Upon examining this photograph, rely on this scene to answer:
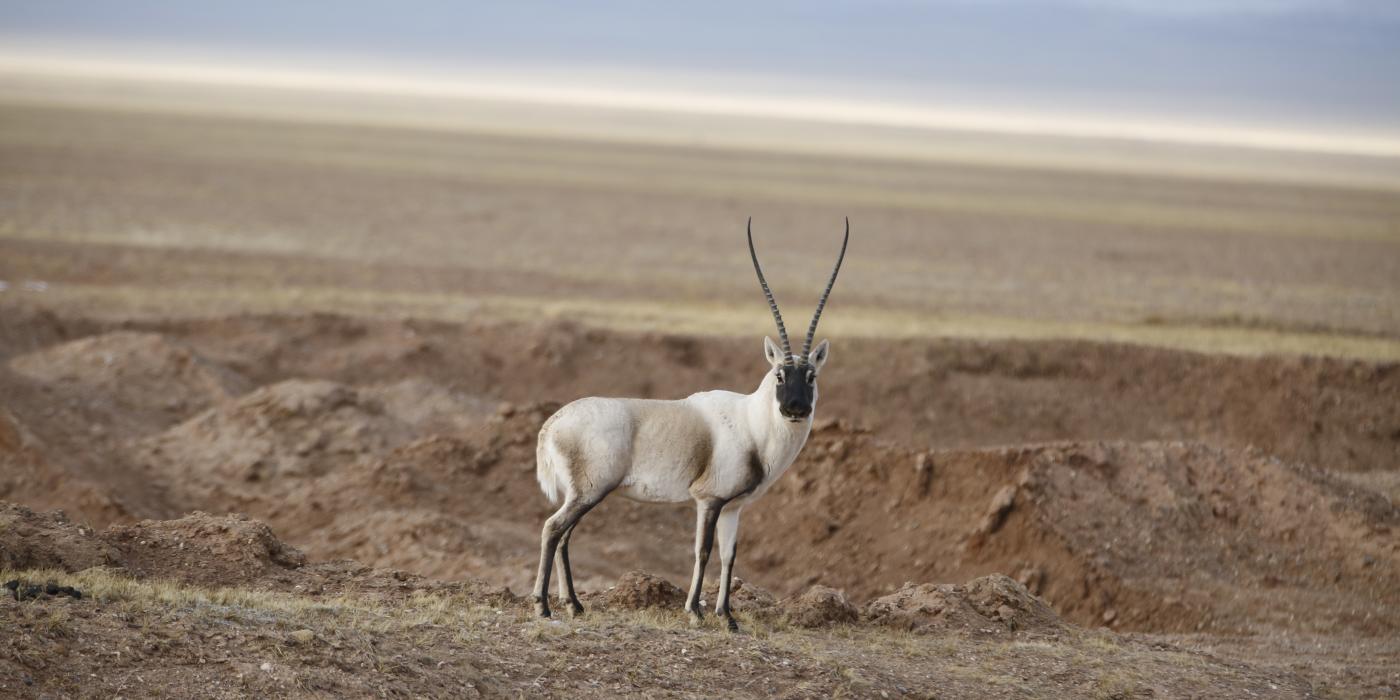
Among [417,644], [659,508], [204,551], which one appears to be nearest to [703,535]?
[417,644]

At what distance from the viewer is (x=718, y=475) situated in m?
10.0

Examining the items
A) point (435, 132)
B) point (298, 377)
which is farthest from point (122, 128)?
point (298, 377)

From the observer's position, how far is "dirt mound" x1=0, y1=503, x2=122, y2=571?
10023 mm

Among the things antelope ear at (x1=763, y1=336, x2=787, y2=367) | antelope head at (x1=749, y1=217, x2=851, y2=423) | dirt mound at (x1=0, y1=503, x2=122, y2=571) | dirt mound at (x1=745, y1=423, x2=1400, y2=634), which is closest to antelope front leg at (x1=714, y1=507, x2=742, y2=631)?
antelope head at (x1=749, y1=217, x2=851, y2=423)

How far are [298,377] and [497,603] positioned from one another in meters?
14.2

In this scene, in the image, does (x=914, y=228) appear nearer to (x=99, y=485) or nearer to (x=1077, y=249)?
(x=1077, y=249)

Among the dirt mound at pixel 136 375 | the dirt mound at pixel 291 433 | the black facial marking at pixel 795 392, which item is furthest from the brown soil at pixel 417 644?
the dirt mound at pixel 136 375

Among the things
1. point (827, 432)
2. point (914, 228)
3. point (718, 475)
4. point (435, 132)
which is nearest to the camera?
point (718, 475)

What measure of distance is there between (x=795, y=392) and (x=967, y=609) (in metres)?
3.24

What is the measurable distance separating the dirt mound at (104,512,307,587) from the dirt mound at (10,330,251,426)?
9.30 metres

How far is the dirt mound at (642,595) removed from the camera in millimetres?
10766

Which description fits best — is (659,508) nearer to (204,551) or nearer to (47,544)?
(204,551)

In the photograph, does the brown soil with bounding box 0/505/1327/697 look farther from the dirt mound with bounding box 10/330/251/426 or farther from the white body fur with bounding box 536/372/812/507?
the dirt mound with bounding box 10/330/251/426

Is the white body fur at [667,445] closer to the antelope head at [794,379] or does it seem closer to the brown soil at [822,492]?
the antelope head at [794,379]
